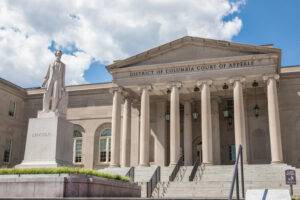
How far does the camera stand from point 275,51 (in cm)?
2958

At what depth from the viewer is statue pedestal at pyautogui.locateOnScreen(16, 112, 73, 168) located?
13.7m

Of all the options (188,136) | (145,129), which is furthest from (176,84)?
(188,136)

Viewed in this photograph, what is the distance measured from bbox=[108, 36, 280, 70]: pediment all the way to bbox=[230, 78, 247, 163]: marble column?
7.56 feet

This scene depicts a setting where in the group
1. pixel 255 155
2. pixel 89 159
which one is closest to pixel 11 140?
pixel 89 159

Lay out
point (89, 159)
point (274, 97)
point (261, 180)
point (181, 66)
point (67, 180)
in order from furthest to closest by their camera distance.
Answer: point (89, 159), point (181, 66), point (274, 97), point (261, 180), point (67, 180)

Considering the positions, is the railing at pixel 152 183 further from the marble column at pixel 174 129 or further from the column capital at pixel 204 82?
the column capital at pixel 204 82

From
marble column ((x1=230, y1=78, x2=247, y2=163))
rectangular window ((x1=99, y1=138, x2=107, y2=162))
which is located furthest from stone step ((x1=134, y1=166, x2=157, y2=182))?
rectangular window ((x1=99, y1=138, x2=107, y2=162))

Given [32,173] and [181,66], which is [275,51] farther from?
[32,173]

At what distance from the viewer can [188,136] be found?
33.8 m

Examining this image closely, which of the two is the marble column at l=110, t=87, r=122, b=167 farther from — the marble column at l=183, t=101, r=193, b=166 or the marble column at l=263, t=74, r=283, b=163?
the marble column at l=263, t=74, r=283, b=163

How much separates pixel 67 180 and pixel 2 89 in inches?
1190

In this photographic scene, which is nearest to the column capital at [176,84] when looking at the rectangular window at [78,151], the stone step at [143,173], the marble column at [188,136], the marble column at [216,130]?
the marble column at [188,136]

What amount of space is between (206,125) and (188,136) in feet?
13.7

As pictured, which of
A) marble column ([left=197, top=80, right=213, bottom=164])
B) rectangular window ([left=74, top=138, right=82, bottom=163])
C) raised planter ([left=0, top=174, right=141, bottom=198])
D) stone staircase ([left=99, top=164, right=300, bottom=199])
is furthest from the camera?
rectangular window ([left=74, top=138, right=82, bottom=163])
